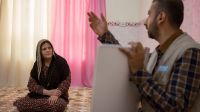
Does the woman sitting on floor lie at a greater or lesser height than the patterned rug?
greater

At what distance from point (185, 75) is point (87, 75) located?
459 centimetres

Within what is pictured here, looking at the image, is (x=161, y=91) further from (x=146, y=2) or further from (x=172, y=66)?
(x=146, y=2)

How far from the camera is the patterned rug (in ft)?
12.6

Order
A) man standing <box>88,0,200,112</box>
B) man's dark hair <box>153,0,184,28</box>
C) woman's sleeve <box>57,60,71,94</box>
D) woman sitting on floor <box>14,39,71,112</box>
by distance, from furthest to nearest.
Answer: woman's sleeve <box>57,60,71,94</box> < woman sitting on floor <box>14,39,71,112</box> < man's dark hair <box>153,0,184,28</box> < man standing <box>88,0,200,112</box>

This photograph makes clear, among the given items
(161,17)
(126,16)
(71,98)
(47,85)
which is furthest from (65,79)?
(161,17)

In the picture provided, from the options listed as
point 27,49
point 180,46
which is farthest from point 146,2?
point 180,46

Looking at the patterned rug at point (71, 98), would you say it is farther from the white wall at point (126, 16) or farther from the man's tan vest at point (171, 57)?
the man's tan vest at point (171, 57)

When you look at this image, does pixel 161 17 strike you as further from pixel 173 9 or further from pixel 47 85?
pixel 47 85

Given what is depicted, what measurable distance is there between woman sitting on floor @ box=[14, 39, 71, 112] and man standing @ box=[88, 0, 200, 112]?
240 cm

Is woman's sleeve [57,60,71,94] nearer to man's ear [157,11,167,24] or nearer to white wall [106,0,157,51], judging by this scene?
white wall [106,0,157,51]

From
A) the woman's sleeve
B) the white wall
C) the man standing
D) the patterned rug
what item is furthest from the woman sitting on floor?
the man standing

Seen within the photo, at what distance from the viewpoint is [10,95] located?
188 inches

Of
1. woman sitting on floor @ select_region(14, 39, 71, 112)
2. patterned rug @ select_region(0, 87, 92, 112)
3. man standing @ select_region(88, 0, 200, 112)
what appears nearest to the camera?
man standing @ select_region(88, 0, 200, 112)

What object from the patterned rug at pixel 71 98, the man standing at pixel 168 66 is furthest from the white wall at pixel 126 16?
the man standing at pixel 168 66
